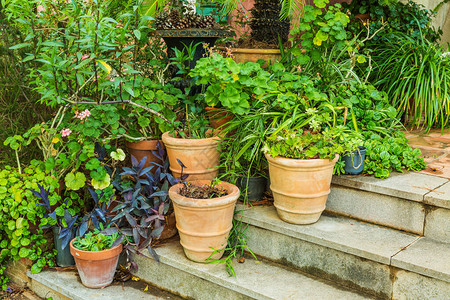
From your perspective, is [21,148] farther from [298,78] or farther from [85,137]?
[298,78]

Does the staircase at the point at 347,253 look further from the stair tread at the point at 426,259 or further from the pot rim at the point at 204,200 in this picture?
the pot rim at the point at 204,200

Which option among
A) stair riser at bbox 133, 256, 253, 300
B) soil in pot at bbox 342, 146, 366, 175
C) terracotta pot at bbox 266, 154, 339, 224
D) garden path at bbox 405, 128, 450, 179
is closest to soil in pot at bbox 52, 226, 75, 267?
stair riser at bbox 133, 256, 253, 300

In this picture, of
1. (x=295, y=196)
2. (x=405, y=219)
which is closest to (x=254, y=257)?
(x=295, y=196)

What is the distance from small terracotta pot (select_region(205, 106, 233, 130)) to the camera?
300cm

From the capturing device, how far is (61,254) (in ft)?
9.21

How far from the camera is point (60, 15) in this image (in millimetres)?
3191

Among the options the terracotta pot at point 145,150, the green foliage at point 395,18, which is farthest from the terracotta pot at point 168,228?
the green foliage at point 395,18

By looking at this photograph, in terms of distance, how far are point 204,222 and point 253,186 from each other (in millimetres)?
513

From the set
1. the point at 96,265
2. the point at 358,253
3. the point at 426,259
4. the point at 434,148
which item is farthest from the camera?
the point at 434,148

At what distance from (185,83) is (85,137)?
821 mm

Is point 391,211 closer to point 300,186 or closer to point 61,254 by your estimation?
point 300,186

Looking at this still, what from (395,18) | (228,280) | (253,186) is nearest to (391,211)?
(253,186)

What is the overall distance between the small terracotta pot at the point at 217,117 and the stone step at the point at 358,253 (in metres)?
0.66

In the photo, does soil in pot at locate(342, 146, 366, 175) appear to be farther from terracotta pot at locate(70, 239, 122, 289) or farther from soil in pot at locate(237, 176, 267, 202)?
terracotta pot at locate(70, 239, 122, 289)
